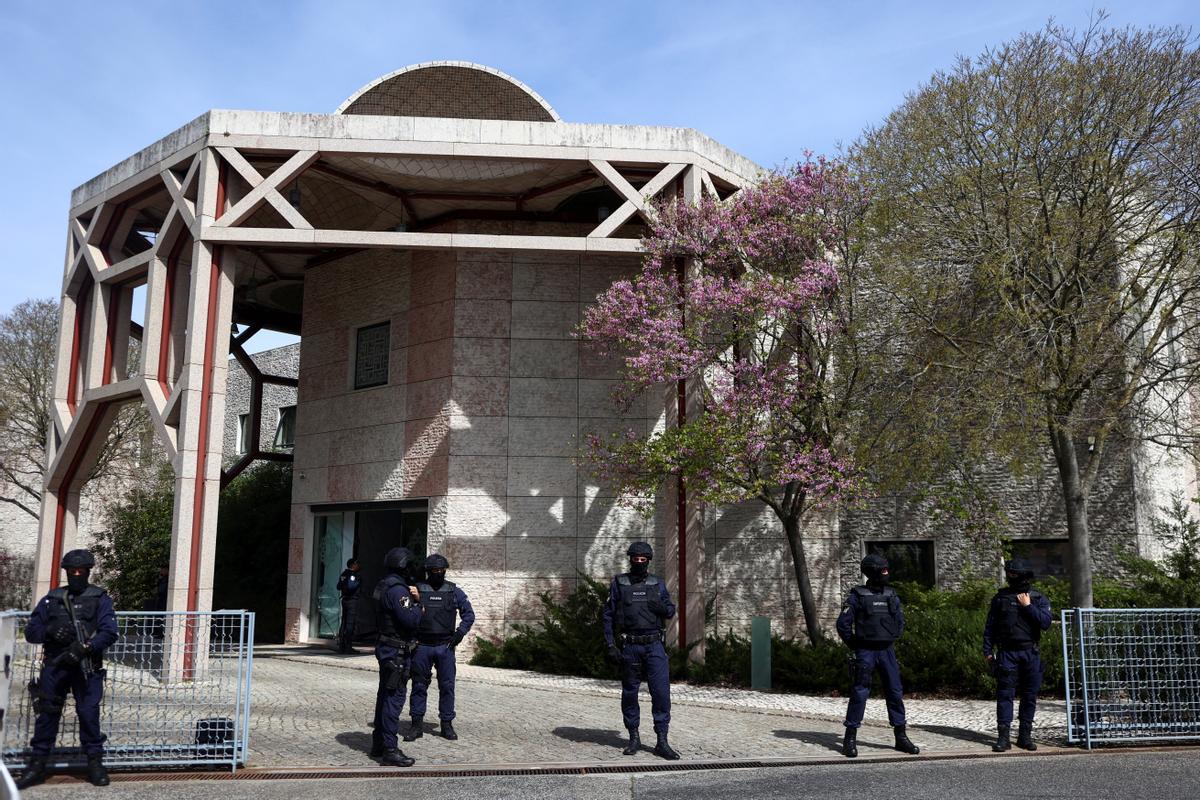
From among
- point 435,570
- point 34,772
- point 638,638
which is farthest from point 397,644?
point 34,772

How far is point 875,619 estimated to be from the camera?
9.12m

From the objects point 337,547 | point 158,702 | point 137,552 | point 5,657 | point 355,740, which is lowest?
point 355,740

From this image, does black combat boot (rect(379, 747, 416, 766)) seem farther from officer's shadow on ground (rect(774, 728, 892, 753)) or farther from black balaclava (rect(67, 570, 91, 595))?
officer's shadow on ground (rect(774, 728, 892, 753))

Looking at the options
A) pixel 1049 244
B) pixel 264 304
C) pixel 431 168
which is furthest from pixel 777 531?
pixel 264 304

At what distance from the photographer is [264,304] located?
75.2ft

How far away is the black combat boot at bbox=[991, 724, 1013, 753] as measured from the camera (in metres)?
8.88

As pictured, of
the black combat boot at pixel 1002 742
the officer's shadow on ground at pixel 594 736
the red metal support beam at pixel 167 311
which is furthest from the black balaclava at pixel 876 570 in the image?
the red metal support beam at pixel 167 311

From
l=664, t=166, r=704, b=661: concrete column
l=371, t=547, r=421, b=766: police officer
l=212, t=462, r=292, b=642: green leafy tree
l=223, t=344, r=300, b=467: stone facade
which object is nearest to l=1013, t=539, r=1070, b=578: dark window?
l=664, t=166, r=704, b=661: concrete column

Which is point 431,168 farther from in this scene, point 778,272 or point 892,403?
point 892,403

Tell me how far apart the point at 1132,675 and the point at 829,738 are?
2.80 m

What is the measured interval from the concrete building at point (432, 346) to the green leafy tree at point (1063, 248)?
3.63 metres

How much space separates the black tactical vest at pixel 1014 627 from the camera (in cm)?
922

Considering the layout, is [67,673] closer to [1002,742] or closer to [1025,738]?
[1002,742]

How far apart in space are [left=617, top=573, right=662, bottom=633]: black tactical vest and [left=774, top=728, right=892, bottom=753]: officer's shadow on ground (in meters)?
1.87
